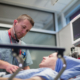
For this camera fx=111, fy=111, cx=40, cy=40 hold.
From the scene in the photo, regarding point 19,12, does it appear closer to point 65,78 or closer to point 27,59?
point 27,59

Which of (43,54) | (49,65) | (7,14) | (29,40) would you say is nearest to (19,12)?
(7,14)

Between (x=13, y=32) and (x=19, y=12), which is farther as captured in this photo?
(x=19, y=12)

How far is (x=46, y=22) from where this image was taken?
307cm

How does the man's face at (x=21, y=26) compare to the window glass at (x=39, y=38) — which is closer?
the man's face at (x=21, y=26)

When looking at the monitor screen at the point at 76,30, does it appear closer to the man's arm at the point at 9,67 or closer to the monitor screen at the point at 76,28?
the monitor screen at the point at 76,28

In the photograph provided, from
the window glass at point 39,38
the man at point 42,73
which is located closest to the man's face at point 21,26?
the man at point 42,73

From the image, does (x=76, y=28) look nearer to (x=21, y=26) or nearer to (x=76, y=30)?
(x=76, y=30)

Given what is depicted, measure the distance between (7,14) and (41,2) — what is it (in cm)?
87

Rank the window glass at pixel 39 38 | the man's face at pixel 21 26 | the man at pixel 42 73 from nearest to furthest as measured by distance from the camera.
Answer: the man at pixel 42 73
the man's face at pixel 21 26
the window glass at pixel 39 38

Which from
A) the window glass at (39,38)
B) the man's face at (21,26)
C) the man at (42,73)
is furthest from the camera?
the window glass at (39,38)

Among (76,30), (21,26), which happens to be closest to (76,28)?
(76,30)

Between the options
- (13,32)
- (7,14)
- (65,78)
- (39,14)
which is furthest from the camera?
(39,14)

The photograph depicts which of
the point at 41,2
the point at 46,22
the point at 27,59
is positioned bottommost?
the point at 27,59

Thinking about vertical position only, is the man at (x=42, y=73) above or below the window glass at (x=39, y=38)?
below
